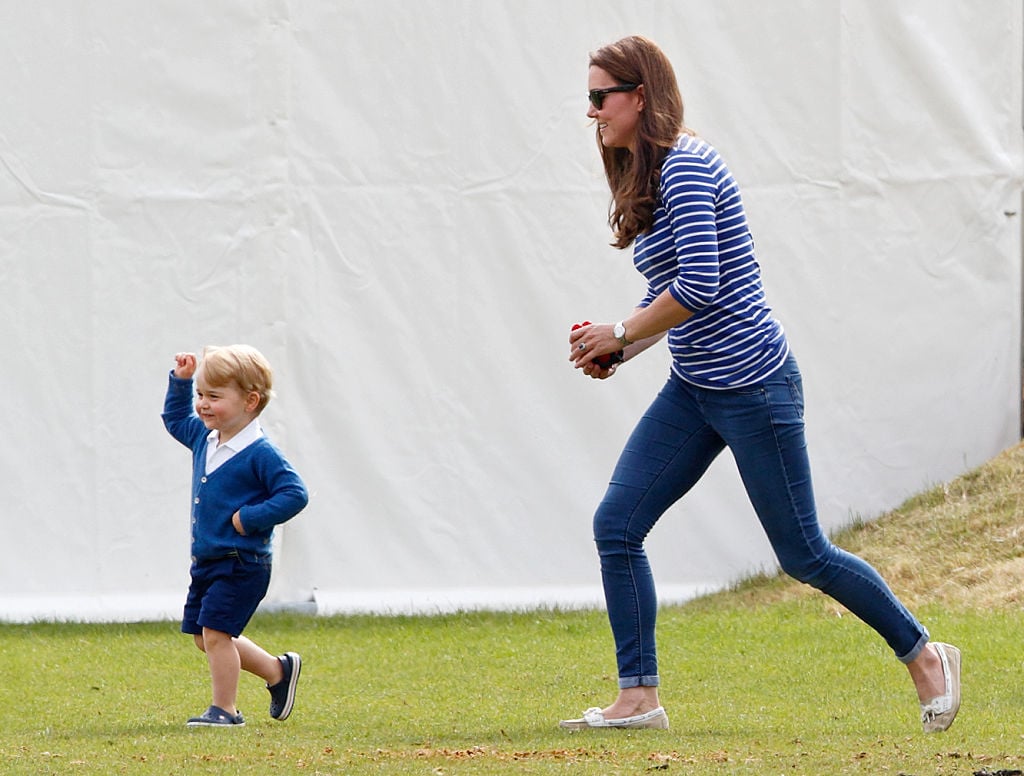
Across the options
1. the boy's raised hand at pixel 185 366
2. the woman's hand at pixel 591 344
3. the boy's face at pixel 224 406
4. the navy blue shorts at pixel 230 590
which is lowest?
the navy blue shorts at pixel 230 590

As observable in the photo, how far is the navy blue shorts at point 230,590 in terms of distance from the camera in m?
4.56

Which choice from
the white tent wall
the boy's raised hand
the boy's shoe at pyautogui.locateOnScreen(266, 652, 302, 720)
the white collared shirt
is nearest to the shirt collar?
the white collared shirt

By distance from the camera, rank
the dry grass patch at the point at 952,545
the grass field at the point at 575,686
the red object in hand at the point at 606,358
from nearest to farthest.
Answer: the grass field at the point at 575,686 < the red object in hand at the point at 606,358 < the dry grass patch at the point at 952,545

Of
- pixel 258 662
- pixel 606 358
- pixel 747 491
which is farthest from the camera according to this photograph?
pixel 258 662

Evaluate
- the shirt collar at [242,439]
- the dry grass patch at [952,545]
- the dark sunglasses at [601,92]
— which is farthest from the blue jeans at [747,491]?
the dry grass patch at [952,545]

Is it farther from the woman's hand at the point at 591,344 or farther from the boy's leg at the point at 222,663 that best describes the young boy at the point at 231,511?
the woman's hand at the point at 591,344

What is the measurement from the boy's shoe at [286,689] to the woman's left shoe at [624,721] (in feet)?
2.80

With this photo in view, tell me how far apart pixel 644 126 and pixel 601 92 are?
14cm

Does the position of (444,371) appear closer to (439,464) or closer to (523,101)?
(439,464)

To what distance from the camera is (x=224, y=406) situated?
461 centimetres

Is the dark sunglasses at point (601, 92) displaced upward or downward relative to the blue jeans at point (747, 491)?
upward

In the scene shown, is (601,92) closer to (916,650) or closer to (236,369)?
(236,369)

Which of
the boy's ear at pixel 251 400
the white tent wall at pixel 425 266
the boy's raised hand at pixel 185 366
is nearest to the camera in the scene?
the boy's ear at pixel 251 400

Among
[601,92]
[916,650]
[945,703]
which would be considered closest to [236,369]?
[601,92]
